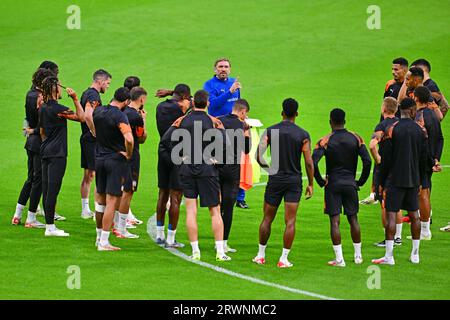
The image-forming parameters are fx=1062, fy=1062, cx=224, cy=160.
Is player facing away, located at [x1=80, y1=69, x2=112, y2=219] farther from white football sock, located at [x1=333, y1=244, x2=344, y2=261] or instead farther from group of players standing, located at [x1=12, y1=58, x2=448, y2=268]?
white football sock, located at [x1=333, y1=244, x2=344, y2=261]

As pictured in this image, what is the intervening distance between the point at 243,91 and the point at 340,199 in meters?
14.7

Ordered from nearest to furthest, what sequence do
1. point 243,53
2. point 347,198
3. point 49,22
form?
point 347,198, point 243,53, point 49,22

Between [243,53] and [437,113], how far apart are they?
15962 millimetres

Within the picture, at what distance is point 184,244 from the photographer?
16.3 metres

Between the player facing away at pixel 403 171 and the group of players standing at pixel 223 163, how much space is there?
14 millimetres

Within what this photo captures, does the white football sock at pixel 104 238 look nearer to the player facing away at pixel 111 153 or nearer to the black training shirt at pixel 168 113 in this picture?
the player facing away at pixel 111 153

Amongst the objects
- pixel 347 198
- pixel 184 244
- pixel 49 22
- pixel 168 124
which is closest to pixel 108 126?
pixel 168 124

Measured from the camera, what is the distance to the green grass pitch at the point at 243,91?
46.0 feet

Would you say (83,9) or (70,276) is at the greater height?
(83,9)

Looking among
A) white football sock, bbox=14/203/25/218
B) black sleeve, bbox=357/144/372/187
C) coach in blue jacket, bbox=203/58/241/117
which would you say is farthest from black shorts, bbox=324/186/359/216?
white football sock, bbox=14/203/25/218

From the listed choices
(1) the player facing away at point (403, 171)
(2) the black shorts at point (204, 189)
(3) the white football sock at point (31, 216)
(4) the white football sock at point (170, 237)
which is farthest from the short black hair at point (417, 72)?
(3) the white football sock at point (31, 216)

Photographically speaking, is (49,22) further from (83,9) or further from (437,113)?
(437,113)

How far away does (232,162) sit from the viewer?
15672 millimetres

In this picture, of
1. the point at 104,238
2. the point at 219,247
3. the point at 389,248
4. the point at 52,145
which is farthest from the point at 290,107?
the point at 52,145
